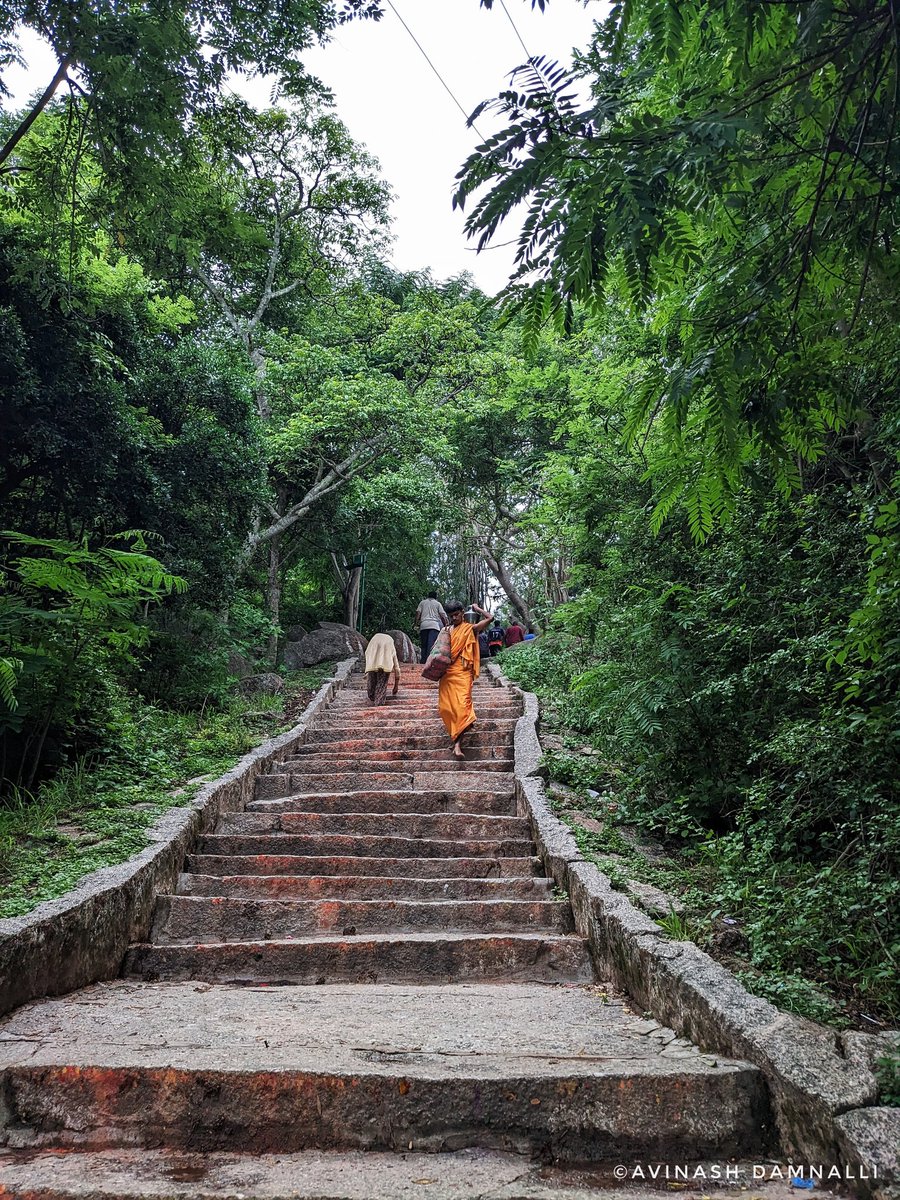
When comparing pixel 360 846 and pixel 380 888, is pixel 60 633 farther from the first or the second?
pixel 380 888

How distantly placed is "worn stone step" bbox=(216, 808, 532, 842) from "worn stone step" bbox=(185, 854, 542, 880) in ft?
2.54

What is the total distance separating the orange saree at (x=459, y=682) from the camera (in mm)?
8117

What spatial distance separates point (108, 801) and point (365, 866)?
213cm

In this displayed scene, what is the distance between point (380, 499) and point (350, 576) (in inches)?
238

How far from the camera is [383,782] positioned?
741 centimetres

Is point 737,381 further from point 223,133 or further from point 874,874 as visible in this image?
point 223,133

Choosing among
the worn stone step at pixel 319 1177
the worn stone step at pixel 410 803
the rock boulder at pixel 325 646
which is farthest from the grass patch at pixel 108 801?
the rock boulder at pixel 325 646

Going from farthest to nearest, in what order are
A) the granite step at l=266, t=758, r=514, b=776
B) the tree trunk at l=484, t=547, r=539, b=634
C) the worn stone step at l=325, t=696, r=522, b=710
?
1. the tree trunk at l=484, t=547, r=539, b=634
2. the worn stone step at l=325, t=696, r=522, b=710
3. the granite step at l=266, t=758, r=514, b=776

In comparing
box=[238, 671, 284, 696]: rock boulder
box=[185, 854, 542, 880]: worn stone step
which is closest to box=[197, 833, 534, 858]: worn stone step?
box=[185, 854, 542, 880]: worn stone step

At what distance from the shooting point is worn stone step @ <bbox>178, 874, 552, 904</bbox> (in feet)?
16.2

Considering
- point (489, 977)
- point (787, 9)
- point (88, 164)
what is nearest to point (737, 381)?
→ point (787, 9)

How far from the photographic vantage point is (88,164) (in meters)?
8.29

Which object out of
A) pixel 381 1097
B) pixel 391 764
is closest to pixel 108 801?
pixel 391 764

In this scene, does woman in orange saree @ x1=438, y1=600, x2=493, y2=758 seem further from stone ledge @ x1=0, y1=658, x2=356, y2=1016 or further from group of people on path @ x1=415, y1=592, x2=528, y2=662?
stone ledge @ x1=0, y1=658, x2=356, y2=1016
